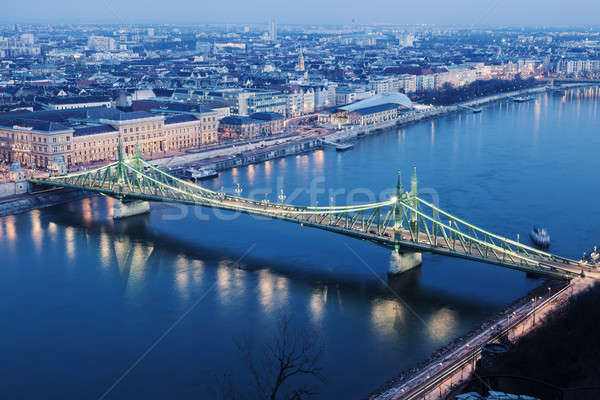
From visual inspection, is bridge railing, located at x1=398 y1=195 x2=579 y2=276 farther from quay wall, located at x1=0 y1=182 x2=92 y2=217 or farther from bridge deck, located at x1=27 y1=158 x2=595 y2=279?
quay wall, located at x1=0 y1=182 x2=92 y2=217

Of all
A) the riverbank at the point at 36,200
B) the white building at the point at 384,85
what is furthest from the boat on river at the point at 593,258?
the white building at the point at 384,85

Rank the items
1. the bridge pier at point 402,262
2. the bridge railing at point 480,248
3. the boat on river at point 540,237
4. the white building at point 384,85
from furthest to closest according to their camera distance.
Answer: the white building at point 384,85 → the boat on river at point 540,237 → the bridge pier at point 402,262 → the bridge railing at point 480,248

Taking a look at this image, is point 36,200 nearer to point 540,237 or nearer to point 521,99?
point 540,237

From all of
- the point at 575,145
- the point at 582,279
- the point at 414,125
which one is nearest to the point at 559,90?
the point at 414,125

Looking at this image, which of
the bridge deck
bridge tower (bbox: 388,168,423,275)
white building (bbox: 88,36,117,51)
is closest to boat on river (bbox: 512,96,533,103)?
the bridge deck

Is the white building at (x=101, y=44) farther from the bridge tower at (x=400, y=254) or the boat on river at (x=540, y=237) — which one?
the bridge tower at (x=400, y=254)

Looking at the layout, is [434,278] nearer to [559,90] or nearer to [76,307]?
[76,307]
